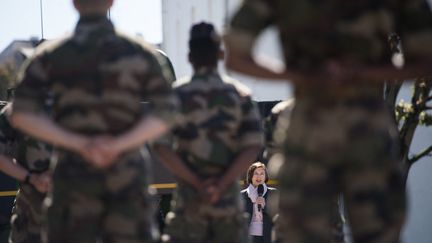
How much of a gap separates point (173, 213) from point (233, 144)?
0.62 m

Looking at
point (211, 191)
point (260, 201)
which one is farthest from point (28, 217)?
point (260, 201)

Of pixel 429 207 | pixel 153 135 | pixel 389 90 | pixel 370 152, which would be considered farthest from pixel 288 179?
pixel 429 207

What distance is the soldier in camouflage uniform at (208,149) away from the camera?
6137 millimetres

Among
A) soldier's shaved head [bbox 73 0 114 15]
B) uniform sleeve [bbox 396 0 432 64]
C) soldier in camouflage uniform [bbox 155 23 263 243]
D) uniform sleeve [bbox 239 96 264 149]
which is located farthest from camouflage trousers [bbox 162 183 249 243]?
uniform sleeve [bbox 396 0 432 64]

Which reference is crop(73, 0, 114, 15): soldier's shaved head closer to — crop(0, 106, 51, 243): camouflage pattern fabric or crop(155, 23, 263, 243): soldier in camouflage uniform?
crop(155, 23, 263, 243): soldier in camouflage uniform

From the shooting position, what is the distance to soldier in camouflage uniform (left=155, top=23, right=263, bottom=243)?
6.14 m

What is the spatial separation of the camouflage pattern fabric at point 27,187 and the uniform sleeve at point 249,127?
74.0 inches

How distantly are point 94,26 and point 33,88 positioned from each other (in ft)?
1.45

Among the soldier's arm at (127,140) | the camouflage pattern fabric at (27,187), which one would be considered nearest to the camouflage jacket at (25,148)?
the camouflage pattern fabric at (27,187)

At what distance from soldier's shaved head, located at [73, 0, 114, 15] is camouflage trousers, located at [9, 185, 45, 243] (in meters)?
2.74

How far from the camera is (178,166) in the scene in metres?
6.08

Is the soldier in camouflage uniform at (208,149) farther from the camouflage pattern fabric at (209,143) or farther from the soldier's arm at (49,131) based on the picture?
the soldier's arm at (49,131)

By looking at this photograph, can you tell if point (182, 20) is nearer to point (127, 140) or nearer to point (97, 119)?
point (97, 119)

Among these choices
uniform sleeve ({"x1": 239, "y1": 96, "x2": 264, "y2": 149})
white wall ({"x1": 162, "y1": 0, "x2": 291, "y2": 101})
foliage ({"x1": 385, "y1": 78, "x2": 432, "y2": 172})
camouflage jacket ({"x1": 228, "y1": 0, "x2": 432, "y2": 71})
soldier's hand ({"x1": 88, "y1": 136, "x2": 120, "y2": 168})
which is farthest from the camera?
white wall ({"x1": 162, "y1": 0, "x2": 291, "y2": 101})
